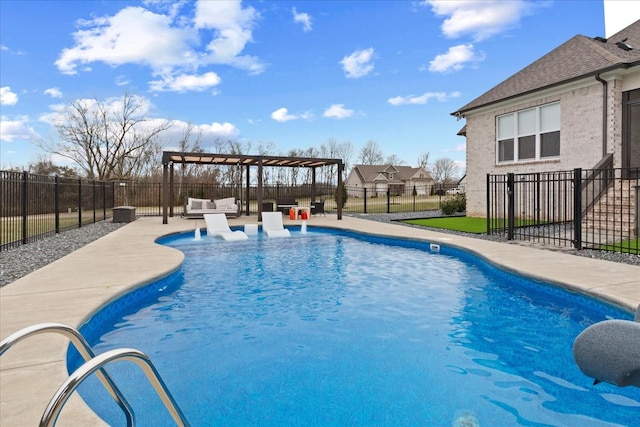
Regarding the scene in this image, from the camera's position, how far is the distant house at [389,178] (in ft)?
187

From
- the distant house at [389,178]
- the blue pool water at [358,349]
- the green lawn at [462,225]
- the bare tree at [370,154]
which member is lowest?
the blue pool water at [358,349]

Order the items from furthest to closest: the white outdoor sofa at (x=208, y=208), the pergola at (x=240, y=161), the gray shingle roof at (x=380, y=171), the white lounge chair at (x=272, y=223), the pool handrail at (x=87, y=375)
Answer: the gray shingle roof at (x=380, y=171) → the white outdoor sofa at (x=208, y=208) → the pergola at (x=240, y=161) → the white lounge chair at (x=272, y=223) → the pool handrail at (x=87, y=375)

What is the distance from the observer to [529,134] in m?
14.1

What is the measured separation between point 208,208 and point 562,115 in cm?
1385

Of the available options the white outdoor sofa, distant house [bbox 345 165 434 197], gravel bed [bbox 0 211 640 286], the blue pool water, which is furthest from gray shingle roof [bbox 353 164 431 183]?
the blue pool water

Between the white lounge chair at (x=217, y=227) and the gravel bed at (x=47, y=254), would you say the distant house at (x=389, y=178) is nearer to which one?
the white lounge chair at (x=217, y=227)

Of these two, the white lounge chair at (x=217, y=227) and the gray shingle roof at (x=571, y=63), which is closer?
the gray shingle roof at (x=571, y=63)

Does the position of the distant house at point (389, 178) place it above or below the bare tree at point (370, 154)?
below

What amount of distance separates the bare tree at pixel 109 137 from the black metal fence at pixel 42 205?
558 inches

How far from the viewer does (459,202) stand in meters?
18.7

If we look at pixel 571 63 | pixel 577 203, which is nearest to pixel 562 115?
pixel 571 63

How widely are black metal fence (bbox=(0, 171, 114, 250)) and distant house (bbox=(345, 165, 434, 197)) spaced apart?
39913mm

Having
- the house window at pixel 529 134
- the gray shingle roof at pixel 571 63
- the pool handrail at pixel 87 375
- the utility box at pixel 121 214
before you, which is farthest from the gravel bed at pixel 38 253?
the gray shingle roof at pixel 571 63

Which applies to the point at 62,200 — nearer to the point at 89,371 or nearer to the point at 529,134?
the point at 89,371
